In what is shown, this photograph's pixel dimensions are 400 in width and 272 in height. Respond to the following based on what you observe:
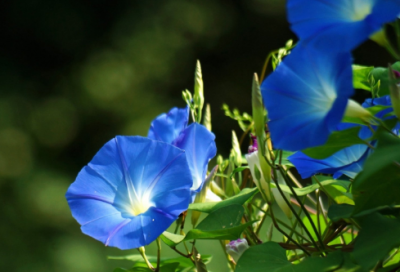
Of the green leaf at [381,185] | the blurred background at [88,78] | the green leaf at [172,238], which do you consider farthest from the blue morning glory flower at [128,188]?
the blurred background at [88,78]

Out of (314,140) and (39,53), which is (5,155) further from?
(314,140)

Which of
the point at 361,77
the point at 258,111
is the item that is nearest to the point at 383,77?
the point at 361,77

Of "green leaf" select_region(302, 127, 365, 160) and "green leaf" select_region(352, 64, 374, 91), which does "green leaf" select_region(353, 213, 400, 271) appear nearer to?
"green leaf" select_region(302, 127, 365, 160)

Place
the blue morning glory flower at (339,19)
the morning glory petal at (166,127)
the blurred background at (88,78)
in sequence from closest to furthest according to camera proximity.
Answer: the blue morning glory flower at (339,19) < the morning glory petal at (166,127) < the blurred background at (88,78)

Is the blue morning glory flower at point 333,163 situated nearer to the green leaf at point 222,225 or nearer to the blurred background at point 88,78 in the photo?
the green leaf at point 222,225

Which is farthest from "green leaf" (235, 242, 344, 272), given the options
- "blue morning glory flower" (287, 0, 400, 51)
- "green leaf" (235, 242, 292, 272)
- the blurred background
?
the blurred background

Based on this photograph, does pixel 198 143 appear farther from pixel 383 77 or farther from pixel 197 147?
pixel 383 77
